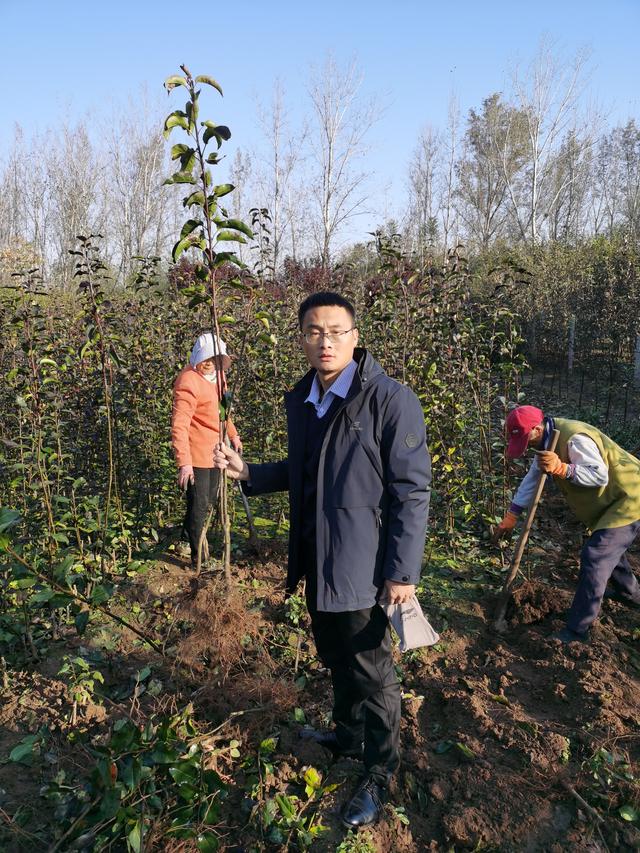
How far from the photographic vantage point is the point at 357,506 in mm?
2025

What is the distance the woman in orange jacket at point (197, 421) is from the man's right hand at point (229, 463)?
1.09 m

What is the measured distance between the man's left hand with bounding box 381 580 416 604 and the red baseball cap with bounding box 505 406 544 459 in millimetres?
1398

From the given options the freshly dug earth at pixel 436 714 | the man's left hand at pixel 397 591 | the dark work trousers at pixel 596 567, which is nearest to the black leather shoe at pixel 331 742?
the freshly dug earth at pixel 436 714

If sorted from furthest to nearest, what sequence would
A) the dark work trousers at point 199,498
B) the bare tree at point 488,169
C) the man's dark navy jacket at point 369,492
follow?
the bare tree at point 488,169, the dark work trousers at point 199,498, the man's dark navy jacket at point 369,492

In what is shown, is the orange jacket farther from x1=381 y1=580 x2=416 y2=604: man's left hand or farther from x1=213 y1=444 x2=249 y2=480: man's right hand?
x1=381 y1=580 x2=416 y2=604: man's left hand

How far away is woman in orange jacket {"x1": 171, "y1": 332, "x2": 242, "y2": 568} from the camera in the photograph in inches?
142

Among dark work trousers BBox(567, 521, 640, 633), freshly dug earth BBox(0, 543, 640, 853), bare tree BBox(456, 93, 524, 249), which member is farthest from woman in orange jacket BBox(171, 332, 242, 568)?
bare tree BBox(456, 93, 524, 249)

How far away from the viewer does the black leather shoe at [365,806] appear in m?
2.20

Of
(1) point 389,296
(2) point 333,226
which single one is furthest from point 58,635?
(2) point 333,226

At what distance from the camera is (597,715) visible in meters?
2.74

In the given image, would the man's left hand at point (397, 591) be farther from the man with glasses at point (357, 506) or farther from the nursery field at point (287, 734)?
the nursery field at point (287, 734)

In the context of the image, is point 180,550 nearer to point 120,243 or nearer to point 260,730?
point 260,730

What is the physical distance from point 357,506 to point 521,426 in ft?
4.81

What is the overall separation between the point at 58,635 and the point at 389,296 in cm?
345
